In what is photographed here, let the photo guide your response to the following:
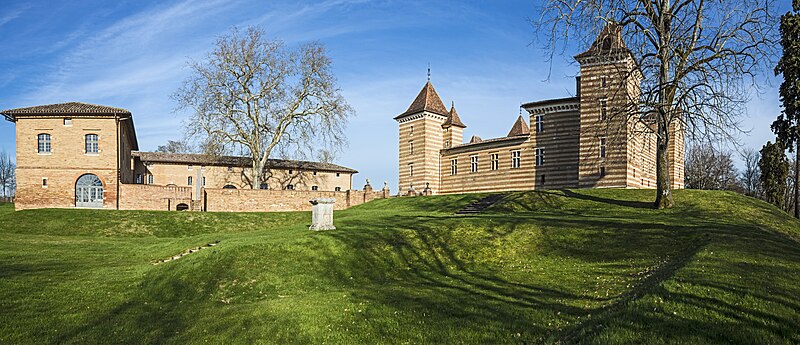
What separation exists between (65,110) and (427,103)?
3327 centimetres

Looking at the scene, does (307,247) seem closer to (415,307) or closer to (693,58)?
(415,307)

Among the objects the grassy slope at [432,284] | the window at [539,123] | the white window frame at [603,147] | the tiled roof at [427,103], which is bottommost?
the grassy slope at [432,284]

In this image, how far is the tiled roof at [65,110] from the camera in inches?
1409

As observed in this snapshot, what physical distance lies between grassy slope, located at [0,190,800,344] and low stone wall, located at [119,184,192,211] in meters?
13.1

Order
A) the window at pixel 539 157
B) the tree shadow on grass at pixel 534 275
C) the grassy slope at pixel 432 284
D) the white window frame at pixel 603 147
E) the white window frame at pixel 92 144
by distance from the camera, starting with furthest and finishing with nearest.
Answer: the window at pixel 539 157
the white window frame at pixel 603 147
the white window frame at pixel 92 144
the grassy slope at pixel 432 284
the tree shadow on grass at pixel 534 275

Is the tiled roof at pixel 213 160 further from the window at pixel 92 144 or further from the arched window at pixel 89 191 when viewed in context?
the arched window at pixel 89 191

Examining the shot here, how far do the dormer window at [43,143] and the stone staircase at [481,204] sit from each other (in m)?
31.8

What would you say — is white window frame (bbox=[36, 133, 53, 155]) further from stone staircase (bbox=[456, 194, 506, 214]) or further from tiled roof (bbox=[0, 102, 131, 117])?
stone staircase (bbox=[456, 194, 506, 214])

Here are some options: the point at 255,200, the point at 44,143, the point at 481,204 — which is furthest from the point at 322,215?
the point at 44,143

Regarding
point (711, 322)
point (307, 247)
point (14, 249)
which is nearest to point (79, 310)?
point (307, 247)

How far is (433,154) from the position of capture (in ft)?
172

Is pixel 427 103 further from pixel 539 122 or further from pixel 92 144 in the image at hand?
pixel 92 144

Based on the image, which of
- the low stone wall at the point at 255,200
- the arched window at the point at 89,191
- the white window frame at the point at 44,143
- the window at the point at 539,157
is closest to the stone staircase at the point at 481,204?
the window at the point at 539,157

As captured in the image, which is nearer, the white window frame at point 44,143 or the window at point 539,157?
the white window frame at point 44,143
